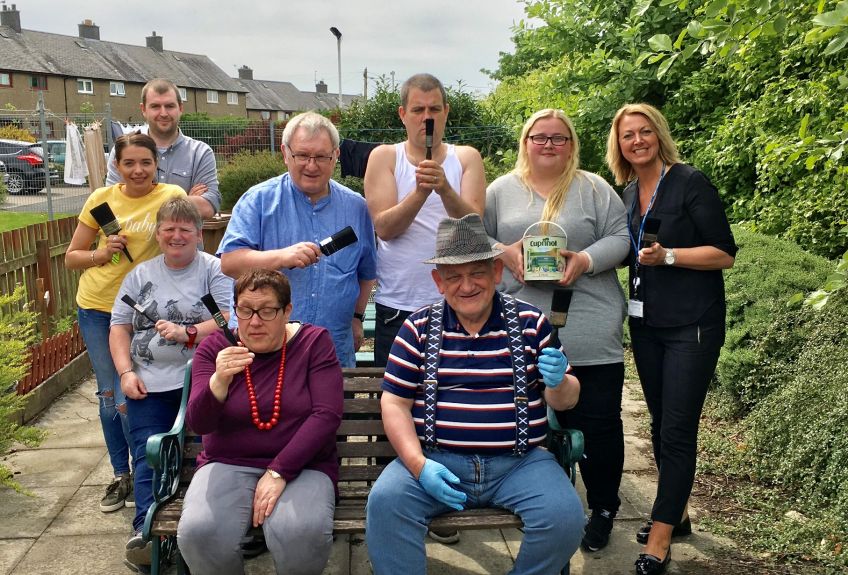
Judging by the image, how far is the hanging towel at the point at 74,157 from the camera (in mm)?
16434

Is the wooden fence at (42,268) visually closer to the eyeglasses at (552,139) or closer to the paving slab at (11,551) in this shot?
the paving slab at (11,551)

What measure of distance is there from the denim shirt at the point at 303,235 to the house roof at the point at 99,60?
5693 centimetres

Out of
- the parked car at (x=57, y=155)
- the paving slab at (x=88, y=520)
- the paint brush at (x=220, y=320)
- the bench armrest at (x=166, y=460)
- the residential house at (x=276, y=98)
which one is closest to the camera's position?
the bench armrest at (x=166, y=460)

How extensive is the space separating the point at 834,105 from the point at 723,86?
2.41 meters

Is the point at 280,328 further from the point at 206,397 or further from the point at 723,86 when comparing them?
the point at 723,86

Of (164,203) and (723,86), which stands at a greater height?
(723,86)

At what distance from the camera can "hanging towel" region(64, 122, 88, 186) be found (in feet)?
53.9

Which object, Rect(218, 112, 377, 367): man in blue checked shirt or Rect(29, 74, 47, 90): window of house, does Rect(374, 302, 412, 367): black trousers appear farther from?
Rect(29, 74, 47, 90): window of house

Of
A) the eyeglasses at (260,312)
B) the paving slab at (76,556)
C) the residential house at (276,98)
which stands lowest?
the paving slab at (76,556)

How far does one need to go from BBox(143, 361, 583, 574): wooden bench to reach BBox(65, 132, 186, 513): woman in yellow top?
A: 0.83 m

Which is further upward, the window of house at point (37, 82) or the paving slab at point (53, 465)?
the window of house at point (37, 82)

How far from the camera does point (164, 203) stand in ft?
12.7

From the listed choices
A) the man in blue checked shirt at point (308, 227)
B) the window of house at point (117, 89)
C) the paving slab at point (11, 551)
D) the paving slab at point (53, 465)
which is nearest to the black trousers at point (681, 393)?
the man in blue checked shirt at point (308, 227)

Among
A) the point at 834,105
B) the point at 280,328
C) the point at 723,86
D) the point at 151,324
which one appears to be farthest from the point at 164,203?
the point at 723,86
